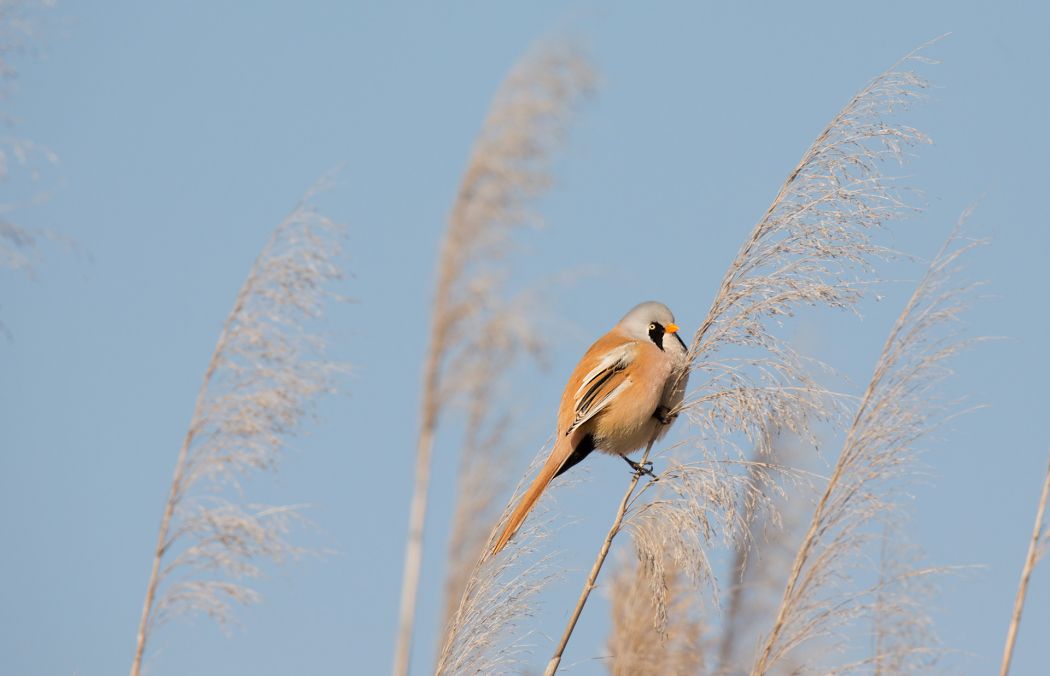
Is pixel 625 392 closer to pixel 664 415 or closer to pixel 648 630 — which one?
pixel 664 415

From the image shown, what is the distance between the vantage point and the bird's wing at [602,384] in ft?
12.7

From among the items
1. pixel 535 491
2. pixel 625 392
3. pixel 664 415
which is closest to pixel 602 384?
pixel 625 392

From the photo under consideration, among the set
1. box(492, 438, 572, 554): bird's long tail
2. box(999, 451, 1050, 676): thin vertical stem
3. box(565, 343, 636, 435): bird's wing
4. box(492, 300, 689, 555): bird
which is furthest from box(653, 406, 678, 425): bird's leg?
box(999, 451, 1050, 676): thin vertical stem

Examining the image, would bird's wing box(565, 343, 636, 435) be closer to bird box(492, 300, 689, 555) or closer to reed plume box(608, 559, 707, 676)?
bird box(492, 300, 689, 555)

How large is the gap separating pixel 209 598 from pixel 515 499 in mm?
1019

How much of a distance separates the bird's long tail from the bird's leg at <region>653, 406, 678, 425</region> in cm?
29

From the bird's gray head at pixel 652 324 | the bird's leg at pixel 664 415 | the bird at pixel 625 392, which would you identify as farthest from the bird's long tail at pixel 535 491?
the bird's gray head at pixel 652 324

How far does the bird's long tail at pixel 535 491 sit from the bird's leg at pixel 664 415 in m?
0.29

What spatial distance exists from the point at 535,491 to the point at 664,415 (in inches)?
22.1

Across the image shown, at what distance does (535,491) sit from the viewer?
346cm

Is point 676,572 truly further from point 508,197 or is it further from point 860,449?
point 508,197

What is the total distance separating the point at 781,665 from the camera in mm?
2840

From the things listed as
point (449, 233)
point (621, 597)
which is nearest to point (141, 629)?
point (621, 597)

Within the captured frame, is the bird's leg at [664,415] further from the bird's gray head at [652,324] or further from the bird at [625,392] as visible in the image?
the bird's gray head at [652,324]
